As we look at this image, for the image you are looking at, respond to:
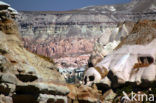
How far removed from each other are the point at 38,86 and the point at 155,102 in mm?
12728

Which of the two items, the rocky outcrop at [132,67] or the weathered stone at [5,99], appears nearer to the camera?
the weathered stone at [5,99]

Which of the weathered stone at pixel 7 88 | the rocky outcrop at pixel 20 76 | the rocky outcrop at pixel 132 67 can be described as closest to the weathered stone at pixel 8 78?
the rocky outcrop at pixel 20 76

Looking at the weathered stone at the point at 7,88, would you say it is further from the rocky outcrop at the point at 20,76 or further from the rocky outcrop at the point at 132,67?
the rocky outcrop at the point at 132,67

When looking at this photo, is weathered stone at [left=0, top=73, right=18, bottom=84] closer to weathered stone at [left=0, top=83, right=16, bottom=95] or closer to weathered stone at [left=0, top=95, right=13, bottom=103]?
weathered stone at [left=0, top=83, right=16, bottom=95]

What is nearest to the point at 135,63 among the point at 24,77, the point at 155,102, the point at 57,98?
the point at 155,102

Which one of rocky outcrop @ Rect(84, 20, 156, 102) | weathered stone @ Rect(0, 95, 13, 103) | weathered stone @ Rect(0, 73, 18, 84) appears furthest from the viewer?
rocky outcrop @ Rect(84, 20, 156, 102)

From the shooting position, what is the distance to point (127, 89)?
32188 millimetres

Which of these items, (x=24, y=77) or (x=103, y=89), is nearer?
(x=24, y=77)

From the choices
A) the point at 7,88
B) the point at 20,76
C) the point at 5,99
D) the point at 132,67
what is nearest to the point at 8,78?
the point at 7,88

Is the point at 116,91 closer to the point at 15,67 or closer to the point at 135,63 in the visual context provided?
the point at 135,63

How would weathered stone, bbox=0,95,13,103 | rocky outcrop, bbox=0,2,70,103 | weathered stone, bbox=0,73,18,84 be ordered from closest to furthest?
1. weathered stone, bbox=0,95,13,103
2. weathered stone, bbox=0,73,18,84
3. rocky outcrop, bbox=0,2,70,103

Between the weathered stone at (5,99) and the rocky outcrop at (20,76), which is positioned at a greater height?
the rocky outcrop at (20,76)

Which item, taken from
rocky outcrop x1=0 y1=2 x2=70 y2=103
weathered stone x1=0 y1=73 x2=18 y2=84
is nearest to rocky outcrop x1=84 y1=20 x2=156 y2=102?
rocky outcrop x1=0 y1=2 x2=70 y2=103

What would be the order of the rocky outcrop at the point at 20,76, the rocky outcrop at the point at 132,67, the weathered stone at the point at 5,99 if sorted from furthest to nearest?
the rocky outcrop at the point at 132,67
the rocky outcrop at the point at 20,76
the weathered stone at the point at 5,99
